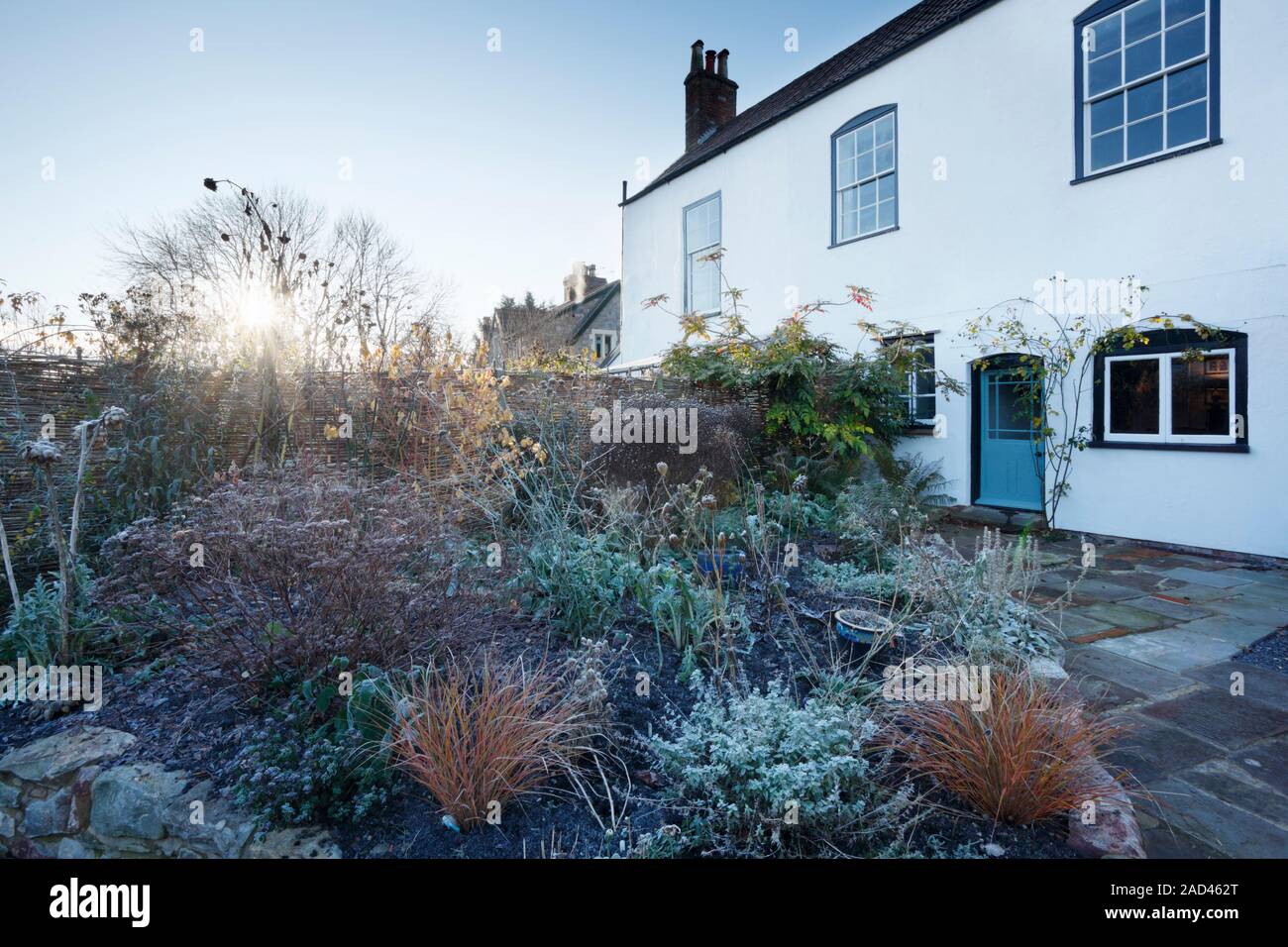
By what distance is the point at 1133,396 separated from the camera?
6367 mm

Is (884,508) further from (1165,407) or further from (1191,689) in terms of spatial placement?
(1165,407)

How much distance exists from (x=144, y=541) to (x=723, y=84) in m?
13.9

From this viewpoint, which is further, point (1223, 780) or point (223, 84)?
point (223, 84)

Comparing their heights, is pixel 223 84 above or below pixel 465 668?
above

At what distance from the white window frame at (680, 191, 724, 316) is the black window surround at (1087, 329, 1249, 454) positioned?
244 inches

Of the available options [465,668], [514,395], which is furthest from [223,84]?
[465,668]

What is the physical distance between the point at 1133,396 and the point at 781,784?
6455 mm

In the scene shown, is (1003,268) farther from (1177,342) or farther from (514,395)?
(514,395)

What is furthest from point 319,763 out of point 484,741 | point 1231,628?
point 1231,628

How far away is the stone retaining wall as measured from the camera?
200 cm

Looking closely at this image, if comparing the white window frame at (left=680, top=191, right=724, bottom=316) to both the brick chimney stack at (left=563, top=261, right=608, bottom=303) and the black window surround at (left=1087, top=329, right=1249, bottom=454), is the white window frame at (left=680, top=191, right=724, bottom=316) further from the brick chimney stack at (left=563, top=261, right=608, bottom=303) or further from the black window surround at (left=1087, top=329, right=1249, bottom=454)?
the brick chimney stack at (left=563, top=261, right=608, bottom=303)

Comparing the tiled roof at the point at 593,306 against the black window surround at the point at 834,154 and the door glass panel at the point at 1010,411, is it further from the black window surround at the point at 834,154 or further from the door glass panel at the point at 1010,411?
the door glass panel at the point at 1010,411

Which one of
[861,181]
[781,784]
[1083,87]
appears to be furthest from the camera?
[861,181]
